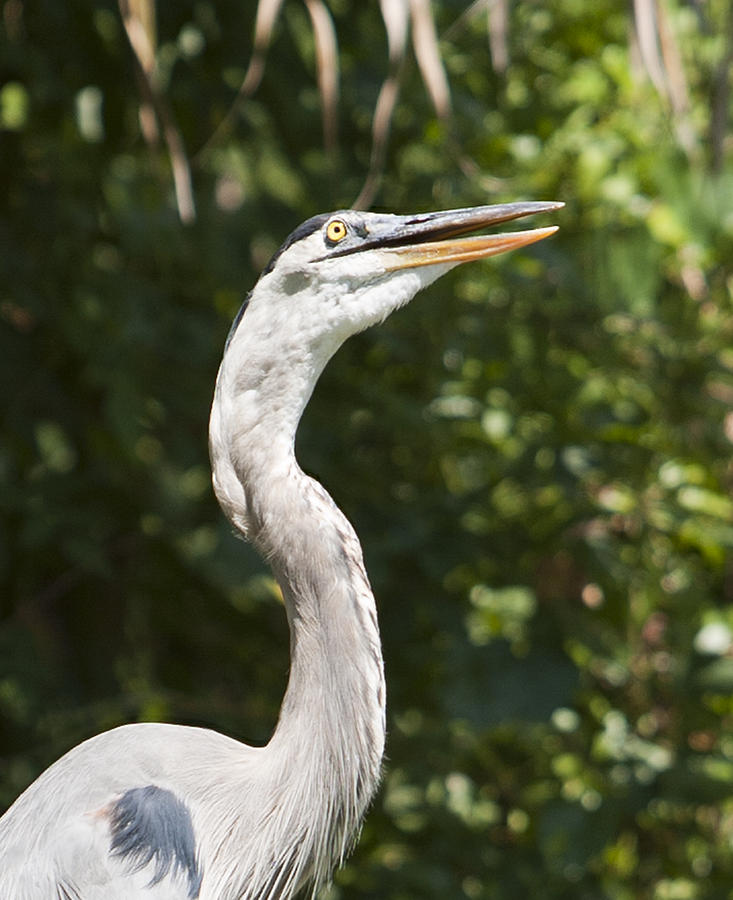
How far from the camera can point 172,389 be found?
2.53 meters

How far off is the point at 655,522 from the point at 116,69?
142cm

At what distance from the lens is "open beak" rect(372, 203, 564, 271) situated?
4.84ft

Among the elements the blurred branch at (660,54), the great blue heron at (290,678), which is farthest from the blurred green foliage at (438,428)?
the great blue heron at (290,678)

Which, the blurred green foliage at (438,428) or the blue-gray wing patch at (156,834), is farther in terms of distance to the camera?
the blurred green foliage at (438,428)

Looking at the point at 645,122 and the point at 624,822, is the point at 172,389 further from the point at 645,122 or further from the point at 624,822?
the point at 624,822

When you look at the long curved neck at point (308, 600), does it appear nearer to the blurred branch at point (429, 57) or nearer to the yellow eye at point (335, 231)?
the yellow eye at point (335, 231)

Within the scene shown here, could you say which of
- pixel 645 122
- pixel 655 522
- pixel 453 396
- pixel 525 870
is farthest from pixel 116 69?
pixel 525 870

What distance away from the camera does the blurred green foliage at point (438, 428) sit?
7.99 feet

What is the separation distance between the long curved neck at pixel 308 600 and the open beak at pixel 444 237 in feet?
0.56

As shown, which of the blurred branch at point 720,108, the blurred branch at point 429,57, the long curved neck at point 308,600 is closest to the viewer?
the long curved neck at point 308,600

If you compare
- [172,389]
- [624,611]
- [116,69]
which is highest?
[116,69]

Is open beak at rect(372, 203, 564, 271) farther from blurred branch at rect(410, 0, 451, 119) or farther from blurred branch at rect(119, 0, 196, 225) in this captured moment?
blurred branch at rect(119, 0, 196, 225)

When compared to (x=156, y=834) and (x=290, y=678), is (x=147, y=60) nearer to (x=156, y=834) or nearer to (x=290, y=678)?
(x=290, y=678)

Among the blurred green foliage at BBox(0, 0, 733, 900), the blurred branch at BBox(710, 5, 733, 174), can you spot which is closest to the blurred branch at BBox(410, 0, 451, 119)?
the blurred branch at BBox(710, 5, 733, 174)
